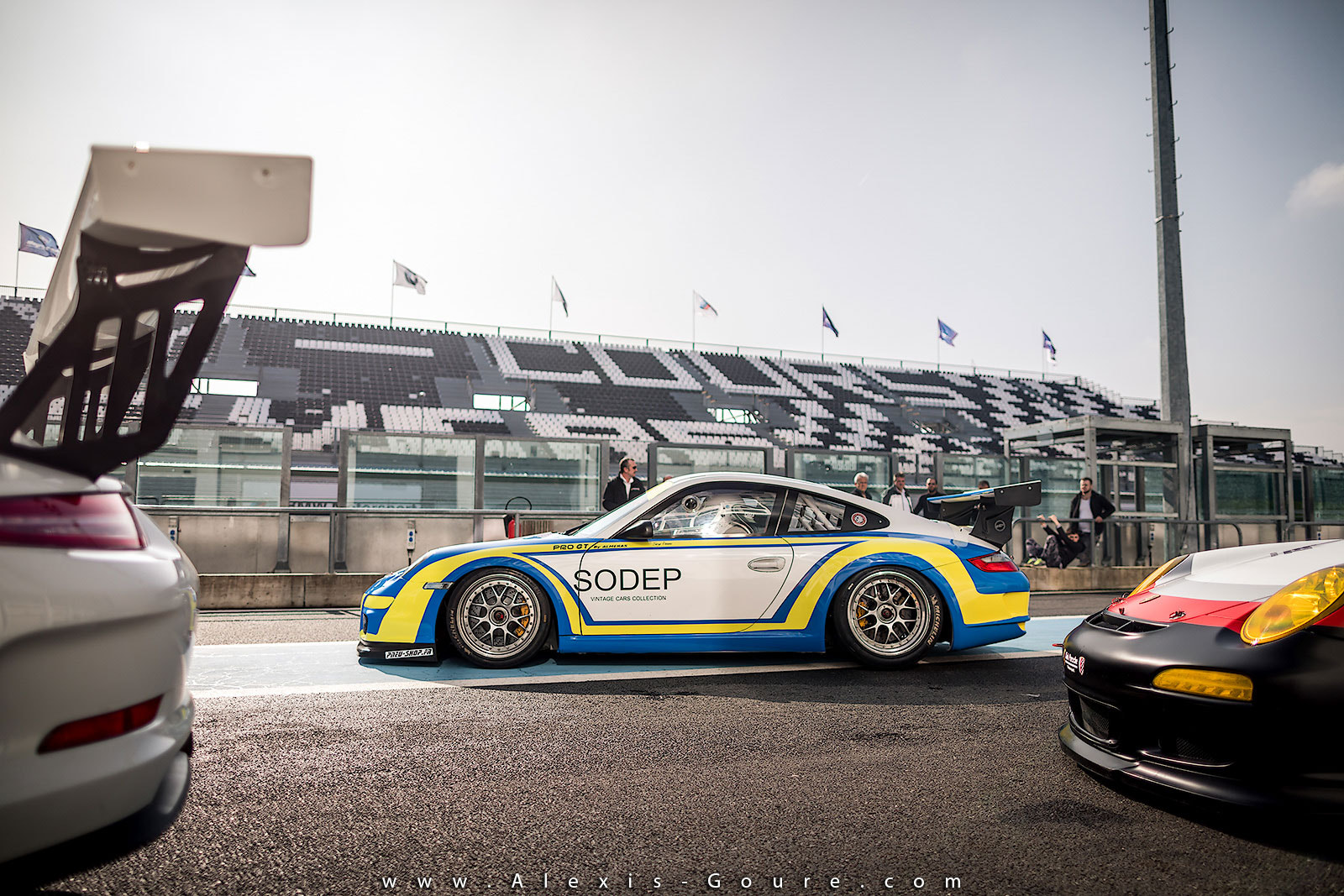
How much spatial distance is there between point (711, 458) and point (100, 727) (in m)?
11.5

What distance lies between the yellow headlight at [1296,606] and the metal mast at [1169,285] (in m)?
13.0

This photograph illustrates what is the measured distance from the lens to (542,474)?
12.1 meters

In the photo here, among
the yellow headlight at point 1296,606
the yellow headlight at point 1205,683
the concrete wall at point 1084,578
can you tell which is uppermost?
the yellow headlight at point 1296,606

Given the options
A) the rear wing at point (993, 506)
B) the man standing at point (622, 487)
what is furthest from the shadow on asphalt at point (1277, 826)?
the man standing at point (622, 487)

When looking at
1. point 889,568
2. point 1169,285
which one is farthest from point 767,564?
point 1169,285

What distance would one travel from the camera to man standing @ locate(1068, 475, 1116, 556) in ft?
40.0

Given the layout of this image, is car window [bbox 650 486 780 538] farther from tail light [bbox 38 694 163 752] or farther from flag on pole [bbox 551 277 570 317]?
flag on pole [bbox 551 277 570 317]

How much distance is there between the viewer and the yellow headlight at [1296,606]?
2479 millimetres

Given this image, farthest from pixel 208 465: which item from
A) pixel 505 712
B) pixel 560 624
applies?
pixel 505 712

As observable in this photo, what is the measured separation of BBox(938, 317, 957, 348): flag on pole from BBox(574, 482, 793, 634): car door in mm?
39236

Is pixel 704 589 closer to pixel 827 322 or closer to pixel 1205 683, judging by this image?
pixel 1205 683

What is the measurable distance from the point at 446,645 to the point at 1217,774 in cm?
399

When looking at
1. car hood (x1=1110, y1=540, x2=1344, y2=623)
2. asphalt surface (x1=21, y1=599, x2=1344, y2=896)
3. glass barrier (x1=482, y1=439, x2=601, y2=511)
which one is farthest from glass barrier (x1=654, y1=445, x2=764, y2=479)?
car hood (x1=1110, y1=540, x2=1344, y2=623)

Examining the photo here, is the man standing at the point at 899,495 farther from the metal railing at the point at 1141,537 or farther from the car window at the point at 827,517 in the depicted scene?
the car window at the point at 827,517
